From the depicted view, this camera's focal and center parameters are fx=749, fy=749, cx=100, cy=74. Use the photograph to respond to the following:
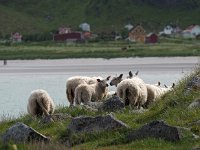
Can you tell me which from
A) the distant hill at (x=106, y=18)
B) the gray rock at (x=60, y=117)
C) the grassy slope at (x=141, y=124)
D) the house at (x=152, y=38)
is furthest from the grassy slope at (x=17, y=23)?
the grassy slope at (x=141, y=124)

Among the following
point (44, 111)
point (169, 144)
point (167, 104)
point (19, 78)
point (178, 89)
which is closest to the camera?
point (169, 144)

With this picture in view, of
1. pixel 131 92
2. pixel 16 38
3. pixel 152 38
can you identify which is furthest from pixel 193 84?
pixel 16 38

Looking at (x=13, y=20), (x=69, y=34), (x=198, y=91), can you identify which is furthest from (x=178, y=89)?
(x=13, y=20)

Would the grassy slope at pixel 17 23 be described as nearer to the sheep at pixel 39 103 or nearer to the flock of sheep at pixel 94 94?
the flock of sheep at pixel 94 94

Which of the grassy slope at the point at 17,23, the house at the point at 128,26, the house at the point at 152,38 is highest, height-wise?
the grassy slope at the point at 17,23

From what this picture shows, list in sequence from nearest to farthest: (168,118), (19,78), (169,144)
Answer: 1. (169,144)
2. (168,118)
3. (19,78)

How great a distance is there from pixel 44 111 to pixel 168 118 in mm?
5542

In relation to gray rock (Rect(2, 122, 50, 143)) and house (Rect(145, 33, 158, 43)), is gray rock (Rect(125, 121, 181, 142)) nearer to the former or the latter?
gray rock (Rect(2, 122, 50, 143))

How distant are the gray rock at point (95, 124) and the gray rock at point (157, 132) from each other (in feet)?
2.80

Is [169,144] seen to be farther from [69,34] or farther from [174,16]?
[174,16]

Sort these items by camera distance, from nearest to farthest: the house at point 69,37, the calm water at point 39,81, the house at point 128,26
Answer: the calm water at point 39,81 → the house at point 69,37 → the house at point 128,26

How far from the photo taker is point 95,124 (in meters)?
16.4

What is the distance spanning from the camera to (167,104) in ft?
59.3

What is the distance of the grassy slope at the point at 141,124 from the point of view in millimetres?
14281
